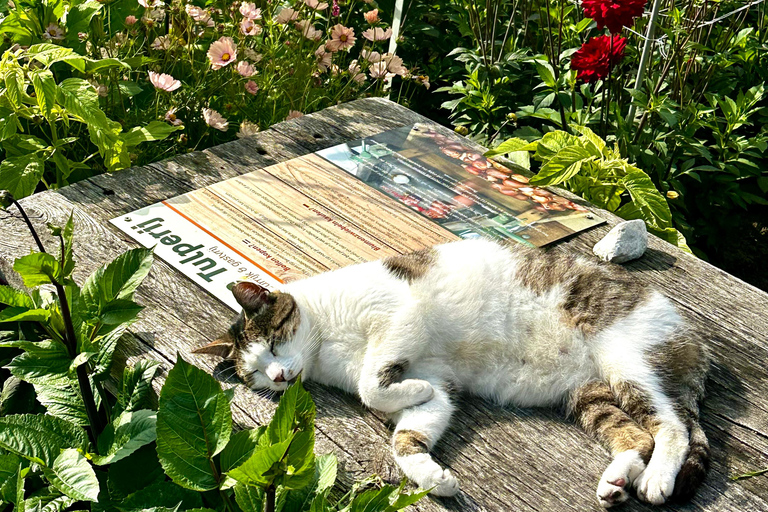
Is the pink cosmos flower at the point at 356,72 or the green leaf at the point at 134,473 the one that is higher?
the pink cosmos flower at the point at 356,72

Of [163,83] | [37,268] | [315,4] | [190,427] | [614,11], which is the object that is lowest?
[190,427]

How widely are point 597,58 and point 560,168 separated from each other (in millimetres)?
525

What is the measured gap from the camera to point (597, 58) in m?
3.13

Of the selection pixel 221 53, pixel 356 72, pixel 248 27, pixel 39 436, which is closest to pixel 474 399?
pixel 39 436

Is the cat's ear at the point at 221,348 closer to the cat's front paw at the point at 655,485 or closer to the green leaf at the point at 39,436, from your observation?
the green leaf at the point at 39,436

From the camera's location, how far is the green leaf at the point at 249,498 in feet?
5.21

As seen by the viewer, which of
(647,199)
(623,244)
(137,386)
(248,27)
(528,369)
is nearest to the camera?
(137,386)

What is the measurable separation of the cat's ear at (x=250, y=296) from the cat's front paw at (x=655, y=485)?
1129 mm

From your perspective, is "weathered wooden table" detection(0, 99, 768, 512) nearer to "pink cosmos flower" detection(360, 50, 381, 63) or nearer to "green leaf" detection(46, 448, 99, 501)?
"green leaf" detection(46, 448, 99, 501)

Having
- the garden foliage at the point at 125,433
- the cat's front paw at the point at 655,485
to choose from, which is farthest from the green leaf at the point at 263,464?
the cat's front paw at the point at 655,485

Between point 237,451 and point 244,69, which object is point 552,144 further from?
point 237,451

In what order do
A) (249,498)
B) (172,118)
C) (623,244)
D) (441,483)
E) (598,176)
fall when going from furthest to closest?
(172,118), (598,176), (623,244), (441,483), (249,498)

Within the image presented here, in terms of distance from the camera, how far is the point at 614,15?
3.01 m

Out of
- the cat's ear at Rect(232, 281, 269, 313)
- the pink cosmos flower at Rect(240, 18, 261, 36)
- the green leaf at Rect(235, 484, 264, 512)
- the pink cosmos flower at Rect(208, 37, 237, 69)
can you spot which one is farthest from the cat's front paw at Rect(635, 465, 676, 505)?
the pink cosmos flower at Rect(240, 18, 261, 36)
